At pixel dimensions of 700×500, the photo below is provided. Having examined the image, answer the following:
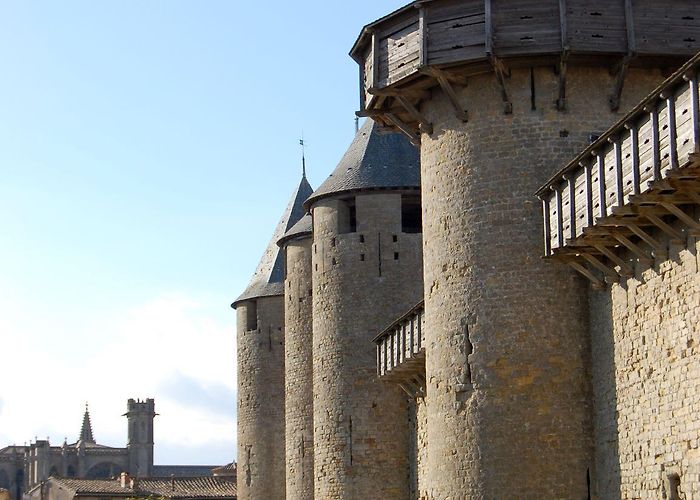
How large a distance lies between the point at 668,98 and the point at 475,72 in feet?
18.7

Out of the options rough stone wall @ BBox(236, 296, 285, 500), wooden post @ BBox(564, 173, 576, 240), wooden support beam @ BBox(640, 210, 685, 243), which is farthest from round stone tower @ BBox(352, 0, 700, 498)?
rough stone wall @ BBox(236, 296, 285, 500)

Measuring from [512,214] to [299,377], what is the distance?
17335 mm

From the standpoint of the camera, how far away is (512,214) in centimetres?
2127

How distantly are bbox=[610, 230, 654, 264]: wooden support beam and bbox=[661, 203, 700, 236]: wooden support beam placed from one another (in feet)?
4.08

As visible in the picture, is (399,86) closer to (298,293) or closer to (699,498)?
(699,498)

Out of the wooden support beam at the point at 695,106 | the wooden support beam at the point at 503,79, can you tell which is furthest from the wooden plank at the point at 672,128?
the wooden support beam at the point at 503,79

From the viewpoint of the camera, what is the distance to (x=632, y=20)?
69.5ft

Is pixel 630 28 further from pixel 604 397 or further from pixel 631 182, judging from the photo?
pixel 604 397

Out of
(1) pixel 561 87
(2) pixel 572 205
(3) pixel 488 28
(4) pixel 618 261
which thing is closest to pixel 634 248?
(4) pixel 618 261

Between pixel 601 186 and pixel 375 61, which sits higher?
pixel 375 61

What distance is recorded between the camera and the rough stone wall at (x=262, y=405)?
139ft

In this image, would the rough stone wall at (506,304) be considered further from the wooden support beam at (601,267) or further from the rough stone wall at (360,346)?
the rough stone wall at (360,346)

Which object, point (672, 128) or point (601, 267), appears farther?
point (601, 267)

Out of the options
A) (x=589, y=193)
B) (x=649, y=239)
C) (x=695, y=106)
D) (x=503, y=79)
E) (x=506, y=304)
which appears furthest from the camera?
(x=503, y=79)
